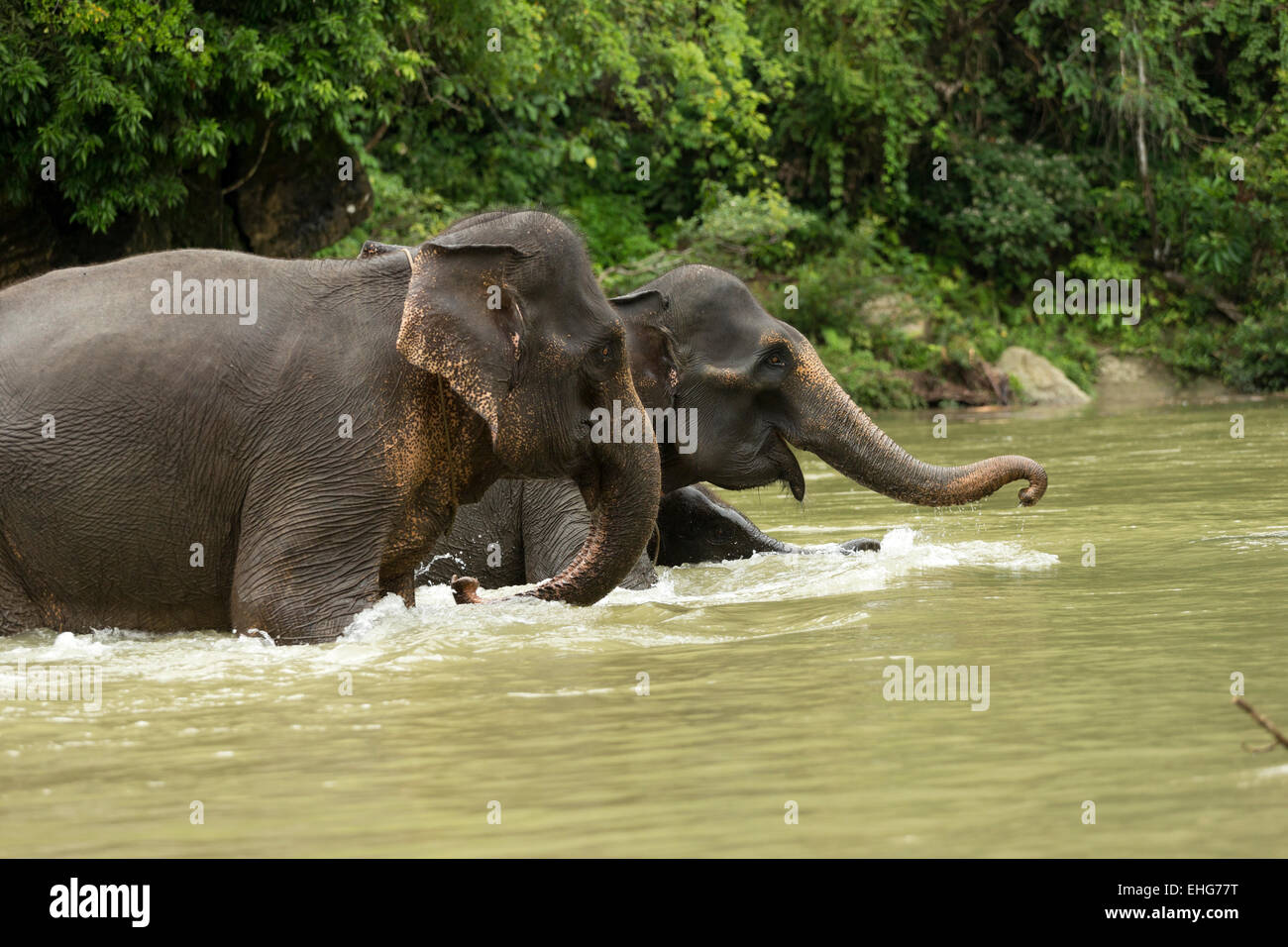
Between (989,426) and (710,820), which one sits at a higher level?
(989,426)

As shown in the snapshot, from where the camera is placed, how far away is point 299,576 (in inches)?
235

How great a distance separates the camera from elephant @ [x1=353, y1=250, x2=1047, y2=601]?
780cm

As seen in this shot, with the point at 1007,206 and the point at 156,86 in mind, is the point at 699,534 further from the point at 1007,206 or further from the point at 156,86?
the point at 1007,206

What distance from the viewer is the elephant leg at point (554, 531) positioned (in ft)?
25.4

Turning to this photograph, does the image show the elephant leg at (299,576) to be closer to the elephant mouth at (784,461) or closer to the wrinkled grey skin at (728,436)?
the wrinkled grey skin at (728,436)

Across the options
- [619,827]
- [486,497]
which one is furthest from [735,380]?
[619,827]

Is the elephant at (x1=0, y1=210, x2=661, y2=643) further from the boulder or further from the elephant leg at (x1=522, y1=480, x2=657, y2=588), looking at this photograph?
the boulder

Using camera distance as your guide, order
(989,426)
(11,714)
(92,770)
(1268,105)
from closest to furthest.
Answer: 1. (92,770)
2. (11,714)
3. (989,426)
4. (1268,105)

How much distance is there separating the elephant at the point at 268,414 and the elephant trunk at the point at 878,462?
1862 millimetres

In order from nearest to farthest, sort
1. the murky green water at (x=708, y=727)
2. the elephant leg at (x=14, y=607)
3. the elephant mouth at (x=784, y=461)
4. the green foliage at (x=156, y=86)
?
the murky green water at (x=708, y=727) < the elephant leg at (x=14, y=607) < the elephant mouth at (x=784, y=461) < the green foliage at (x=156, y=86)

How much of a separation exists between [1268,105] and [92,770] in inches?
1119

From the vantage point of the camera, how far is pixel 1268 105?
2930cm

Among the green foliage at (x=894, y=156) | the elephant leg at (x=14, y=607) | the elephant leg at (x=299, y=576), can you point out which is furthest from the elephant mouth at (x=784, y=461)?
the green foliage at (x=894, y=156)
